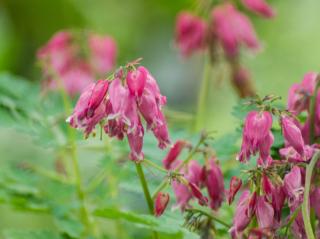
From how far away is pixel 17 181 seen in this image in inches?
69.7

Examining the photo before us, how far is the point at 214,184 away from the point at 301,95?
0.74ft

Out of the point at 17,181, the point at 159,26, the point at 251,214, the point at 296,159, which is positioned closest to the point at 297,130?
the point at 296,159

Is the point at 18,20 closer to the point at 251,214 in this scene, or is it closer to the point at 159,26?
the point at 159,26

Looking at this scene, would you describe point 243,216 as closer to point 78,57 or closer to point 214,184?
point 214,184

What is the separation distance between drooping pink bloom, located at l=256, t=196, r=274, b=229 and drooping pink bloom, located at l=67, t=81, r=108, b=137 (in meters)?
0.27

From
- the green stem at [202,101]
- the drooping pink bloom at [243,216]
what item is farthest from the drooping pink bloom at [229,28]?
the drooping pink bloom at [243,216]

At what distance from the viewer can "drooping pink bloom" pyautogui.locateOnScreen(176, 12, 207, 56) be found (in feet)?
7.75

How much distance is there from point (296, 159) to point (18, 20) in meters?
4.47

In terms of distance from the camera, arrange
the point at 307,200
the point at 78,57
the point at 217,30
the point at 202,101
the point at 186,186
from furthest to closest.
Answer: the point at 78,57 → the point at 217,30 → the point at 202,101 → the point at 186,186 → the point at 307,200

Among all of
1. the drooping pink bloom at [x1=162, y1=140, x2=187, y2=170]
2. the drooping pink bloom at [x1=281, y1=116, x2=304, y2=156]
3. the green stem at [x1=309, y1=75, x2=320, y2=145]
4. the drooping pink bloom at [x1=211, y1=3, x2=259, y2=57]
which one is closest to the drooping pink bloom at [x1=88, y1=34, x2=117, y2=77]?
the drooping pink bloom at [x1=211, y1=3, x2=259, y2=57]

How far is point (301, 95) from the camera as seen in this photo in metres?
1.43

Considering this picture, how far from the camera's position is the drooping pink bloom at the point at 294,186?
1.19m

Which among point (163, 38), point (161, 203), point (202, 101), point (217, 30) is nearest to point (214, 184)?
point (161, 203)

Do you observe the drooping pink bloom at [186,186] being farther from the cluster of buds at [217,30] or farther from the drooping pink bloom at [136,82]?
the cluster of buds at [217,30]
